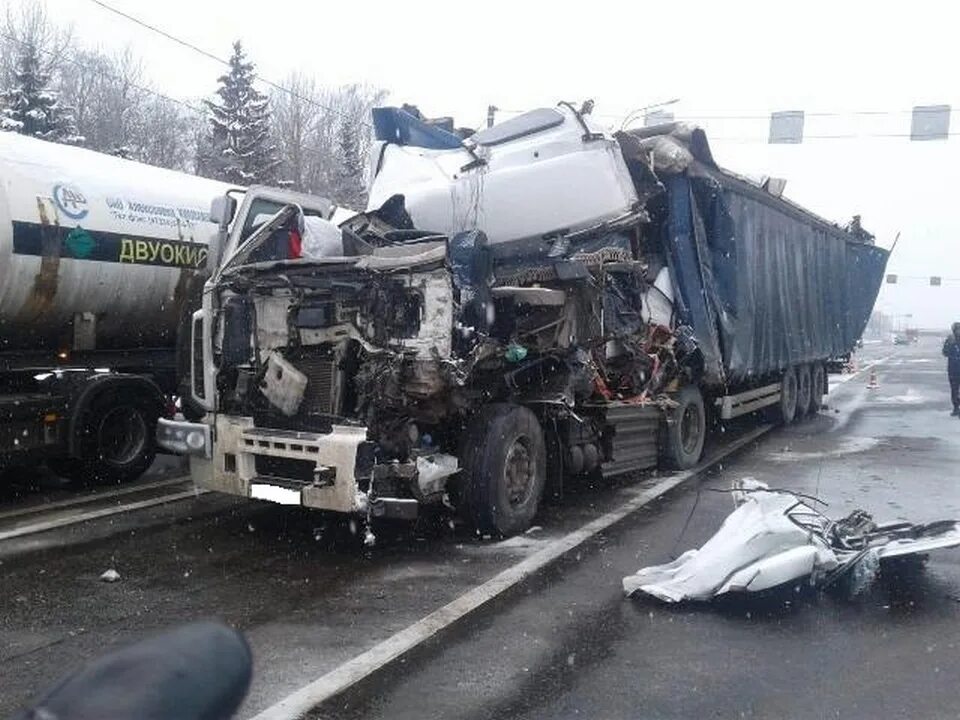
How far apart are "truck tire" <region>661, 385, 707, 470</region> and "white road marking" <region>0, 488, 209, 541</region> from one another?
4.72 meters

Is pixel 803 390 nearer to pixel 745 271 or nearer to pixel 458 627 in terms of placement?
pixel 745 271

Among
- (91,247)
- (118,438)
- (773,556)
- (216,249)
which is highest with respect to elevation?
(91,247)

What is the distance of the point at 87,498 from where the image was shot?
831 cm

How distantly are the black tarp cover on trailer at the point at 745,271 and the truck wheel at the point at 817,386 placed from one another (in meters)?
0.47

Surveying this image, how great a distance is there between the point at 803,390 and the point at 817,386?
1.18 meters

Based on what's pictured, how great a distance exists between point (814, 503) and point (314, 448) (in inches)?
178

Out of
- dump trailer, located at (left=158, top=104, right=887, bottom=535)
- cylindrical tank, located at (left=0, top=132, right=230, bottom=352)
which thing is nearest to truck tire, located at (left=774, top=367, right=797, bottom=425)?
dump trailer, located at (left=158, top=104, right=887, bottom=535)

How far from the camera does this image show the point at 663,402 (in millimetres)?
9148

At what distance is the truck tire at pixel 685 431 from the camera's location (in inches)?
379

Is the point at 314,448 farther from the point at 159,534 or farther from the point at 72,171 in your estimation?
the point at 72,171

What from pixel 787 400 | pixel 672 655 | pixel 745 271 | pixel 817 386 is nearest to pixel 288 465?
pixel 672 655

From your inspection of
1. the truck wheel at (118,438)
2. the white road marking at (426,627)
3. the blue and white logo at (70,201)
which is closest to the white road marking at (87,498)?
the truck wheel at (118,438)

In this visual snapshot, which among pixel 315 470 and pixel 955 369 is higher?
pixel 955 369

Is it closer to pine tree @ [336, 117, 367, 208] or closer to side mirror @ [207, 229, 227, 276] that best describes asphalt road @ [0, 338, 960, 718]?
side mirror @ [207, 229, 227, 276]
